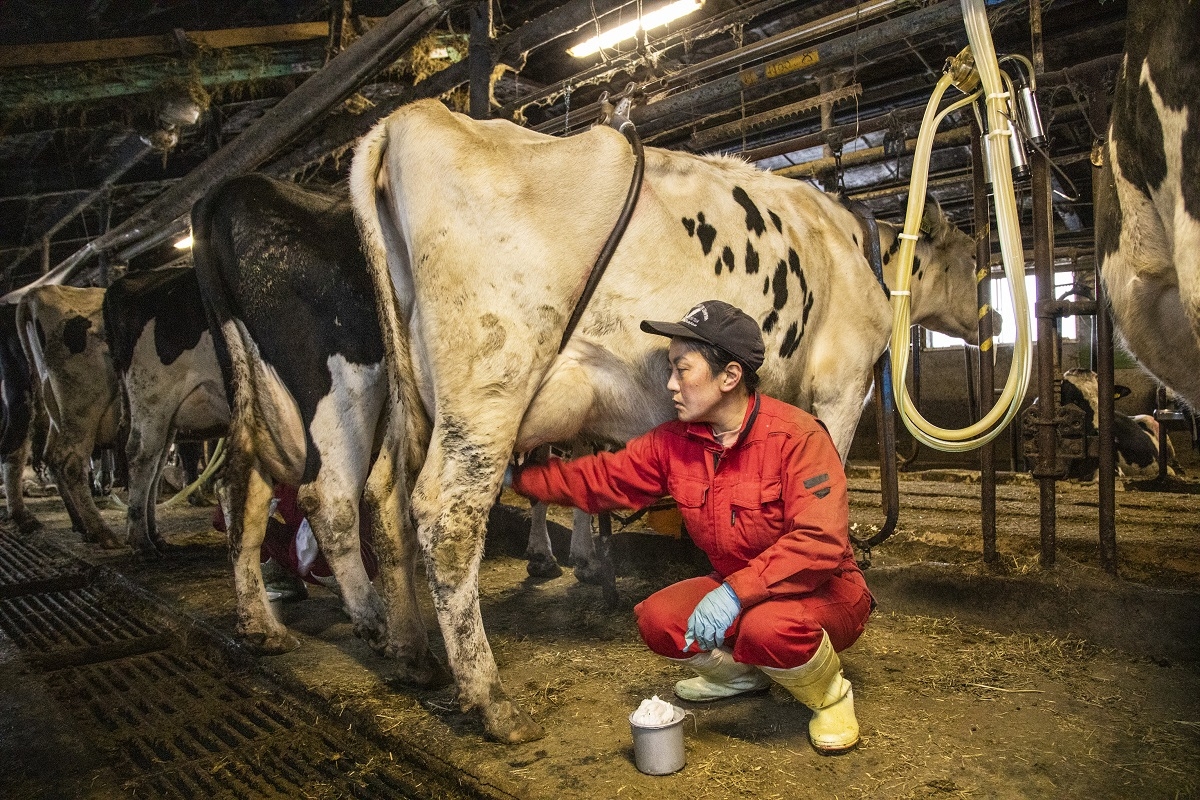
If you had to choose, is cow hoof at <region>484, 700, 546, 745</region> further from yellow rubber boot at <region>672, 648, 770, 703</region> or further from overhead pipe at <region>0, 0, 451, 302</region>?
overhead pipe at <region>0, 0, 451, 302</region>

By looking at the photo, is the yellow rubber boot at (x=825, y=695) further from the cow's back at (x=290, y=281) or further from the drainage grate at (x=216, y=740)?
the cow's back at (x=290, y=281)

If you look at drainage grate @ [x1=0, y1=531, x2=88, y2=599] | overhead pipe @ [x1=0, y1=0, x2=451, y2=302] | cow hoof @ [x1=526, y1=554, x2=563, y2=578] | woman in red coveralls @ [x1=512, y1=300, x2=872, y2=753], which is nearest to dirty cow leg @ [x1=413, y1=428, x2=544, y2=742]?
woman in red coveralls @ [x1=512, y1=300, x2=872, y2=753]

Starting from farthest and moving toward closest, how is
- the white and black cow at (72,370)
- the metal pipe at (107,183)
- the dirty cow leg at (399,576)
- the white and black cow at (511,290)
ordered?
the metal pipe at (107,183) < the white and black cow at (72,370) < the dirty cow leg at (399,576) < the white and black cow at (511,290)

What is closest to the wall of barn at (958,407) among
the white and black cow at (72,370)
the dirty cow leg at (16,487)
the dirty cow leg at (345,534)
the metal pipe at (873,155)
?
the metal pipe at (873,155)

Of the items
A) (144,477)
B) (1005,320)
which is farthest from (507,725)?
(1005,320)

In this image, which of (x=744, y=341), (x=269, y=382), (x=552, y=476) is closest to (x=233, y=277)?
(x=269, y=382)

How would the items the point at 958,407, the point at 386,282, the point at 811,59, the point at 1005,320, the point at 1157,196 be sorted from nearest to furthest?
the point at 1157,196 → the point at 386,282 → the point at 811,59 → the point at 958,407 → the point at 1005,320

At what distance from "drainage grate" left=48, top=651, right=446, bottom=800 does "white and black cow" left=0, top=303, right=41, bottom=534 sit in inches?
245

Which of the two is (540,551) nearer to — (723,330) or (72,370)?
(723,330)

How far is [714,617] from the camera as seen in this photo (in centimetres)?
247

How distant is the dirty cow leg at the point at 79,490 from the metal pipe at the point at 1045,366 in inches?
302

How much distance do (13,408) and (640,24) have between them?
27.5 ft

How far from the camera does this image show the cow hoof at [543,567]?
17.6 feet

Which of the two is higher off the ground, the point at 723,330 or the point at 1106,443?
the point at 723,330
